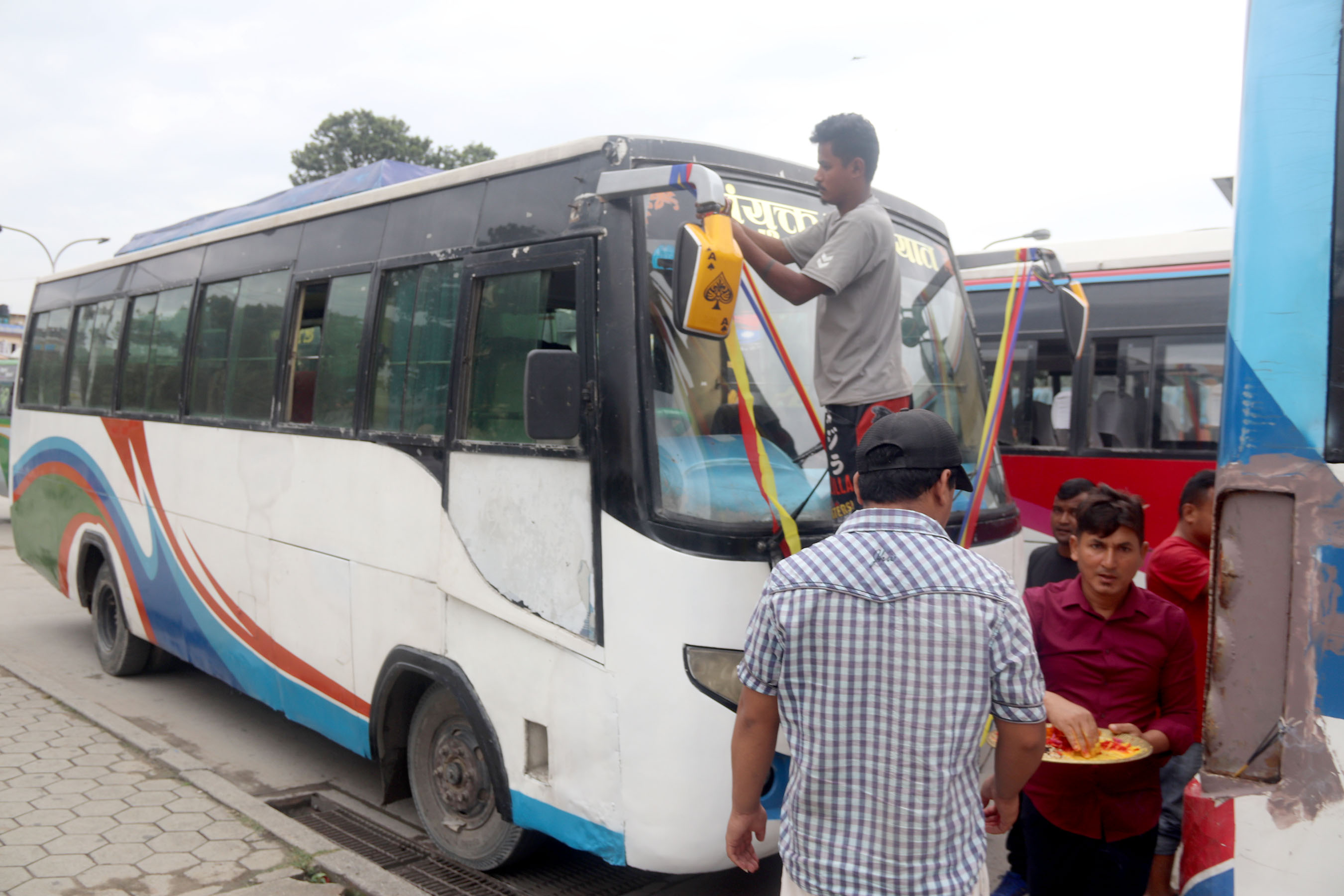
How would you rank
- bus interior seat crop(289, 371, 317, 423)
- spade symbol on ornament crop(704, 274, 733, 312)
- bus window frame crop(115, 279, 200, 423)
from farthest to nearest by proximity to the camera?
bus window frame crop(115, 279, 200, 423)
bus interior seat crop(289, 371, 317, 423)
spade symbol on ornament crop(704, 274, 733, 312)

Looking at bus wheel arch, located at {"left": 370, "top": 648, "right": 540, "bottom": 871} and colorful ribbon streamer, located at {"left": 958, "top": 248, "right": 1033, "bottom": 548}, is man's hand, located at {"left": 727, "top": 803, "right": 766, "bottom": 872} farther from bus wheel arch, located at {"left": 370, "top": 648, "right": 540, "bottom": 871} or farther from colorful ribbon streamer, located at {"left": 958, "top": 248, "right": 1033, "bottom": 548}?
colorful ribbon streamer, located at {"left": 958, "top": 248, "right": 1033, "bottom": 548}

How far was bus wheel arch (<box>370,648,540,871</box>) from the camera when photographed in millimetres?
4066

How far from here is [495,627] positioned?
399 centimetres

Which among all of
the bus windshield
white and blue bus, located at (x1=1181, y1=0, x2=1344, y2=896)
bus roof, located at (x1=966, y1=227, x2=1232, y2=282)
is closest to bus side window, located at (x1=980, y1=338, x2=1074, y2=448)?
bus roof, located at (x1=966, y1=227, x2=1232, y2=282)

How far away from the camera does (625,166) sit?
3625 mm

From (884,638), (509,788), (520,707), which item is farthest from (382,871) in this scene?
(884,638)

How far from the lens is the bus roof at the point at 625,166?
3660 mm

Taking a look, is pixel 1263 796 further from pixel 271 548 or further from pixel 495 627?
pixel 271 548

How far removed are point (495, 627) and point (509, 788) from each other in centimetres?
60

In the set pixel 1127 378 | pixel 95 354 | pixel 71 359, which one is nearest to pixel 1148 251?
pixel 1127 378

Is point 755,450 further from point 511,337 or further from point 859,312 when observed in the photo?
point 511,337

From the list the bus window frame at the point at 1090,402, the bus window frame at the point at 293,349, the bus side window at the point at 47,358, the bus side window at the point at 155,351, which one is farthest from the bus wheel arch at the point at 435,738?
the bus side window at the point at 47,358

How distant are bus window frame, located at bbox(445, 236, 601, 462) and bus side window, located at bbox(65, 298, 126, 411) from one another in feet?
15.5

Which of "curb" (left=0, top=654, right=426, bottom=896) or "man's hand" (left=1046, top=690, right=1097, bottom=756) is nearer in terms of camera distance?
"man's hand" (left=1046, top=690, right=1097, bottom=756)
